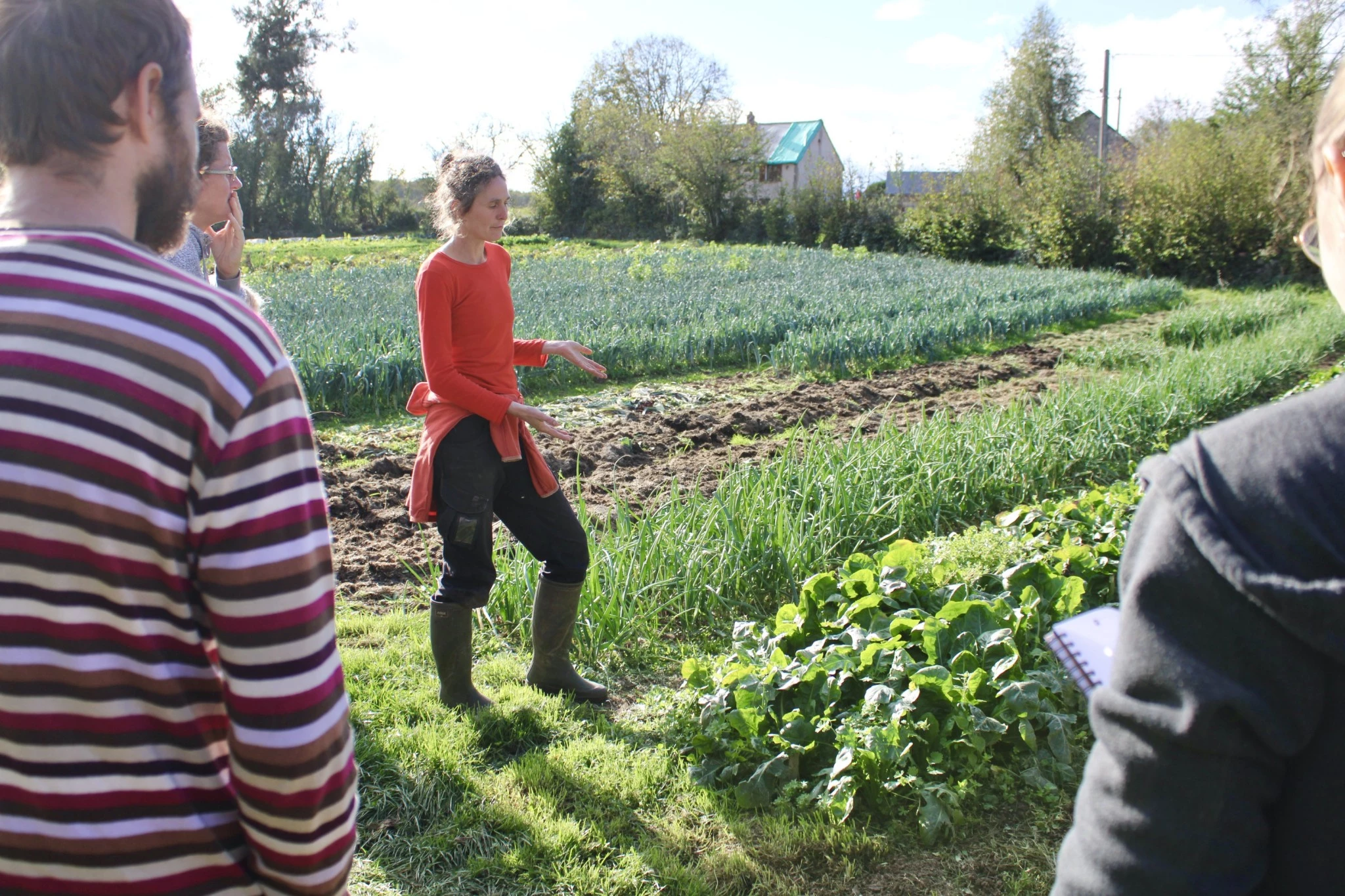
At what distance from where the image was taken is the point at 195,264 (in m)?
3.16

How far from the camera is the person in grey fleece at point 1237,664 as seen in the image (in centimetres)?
68

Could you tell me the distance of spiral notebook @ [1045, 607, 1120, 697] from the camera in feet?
3.04

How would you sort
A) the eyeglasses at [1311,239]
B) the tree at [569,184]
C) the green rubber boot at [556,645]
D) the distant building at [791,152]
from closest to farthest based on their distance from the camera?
the eyeglasses at [1311,239] → the green rubber boot at [556,645] → the tree at [569,184] → the distant building at [791,152]

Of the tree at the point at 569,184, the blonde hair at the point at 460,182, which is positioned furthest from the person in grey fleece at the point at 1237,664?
the tree at the point at 569,184

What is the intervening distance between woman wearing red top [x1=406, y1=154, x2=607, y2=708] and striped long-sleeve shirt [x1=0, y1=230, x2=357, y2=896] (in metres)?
1.86

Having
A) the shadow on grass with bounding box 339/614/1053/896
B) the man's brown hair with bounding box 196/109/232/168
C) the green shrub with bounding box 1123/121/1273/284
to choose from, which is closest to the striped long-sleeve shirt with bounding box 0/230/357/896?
the shadow on grass with bounding box 339/614/1053/896

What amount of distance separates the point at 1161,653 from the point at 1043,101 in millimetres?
41560

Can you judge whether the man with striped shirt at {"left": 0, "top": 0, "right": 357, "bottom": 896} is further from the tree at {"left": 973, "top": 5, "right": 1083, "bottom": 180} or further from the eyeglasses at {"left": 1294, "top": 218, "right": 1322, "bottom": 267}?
the tree at {"left": 973, "top": 5, "right": 1083, "bottom": 180}

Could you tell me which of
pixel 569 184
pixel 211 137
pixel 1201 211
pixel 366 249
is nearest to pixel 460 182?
pixel 211 137

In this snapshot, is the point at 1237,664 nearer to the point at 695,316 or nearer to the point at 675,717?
the point at 675,717

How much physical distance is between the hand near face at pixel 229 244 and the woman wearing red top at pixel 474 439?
27.0 inches

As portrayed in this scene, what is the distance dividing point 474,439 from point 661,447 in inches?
161

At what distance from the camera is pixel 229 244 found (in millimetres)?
3189

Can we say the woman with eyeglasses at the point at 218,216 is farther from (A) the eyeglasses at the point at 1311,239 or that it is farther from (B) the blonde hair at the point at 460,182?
(A) the eyeglasses at the point at 1311,239
